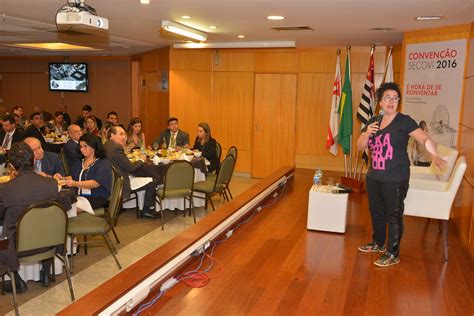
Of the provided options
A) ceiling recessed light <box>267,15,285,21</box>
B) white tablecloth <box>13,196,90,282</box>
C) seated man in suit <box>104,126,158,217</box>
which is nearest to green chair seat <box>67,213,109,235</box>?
white tablecloth <box>13,196,90,282</box>

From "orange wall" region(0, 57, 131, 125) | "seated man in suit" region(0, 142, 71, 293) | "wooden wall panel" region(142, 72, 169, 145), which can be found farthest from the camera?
"orange wall" region(0, 57, 131, 125)

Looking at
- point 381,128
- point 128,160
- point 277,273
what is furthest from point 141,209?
point 381,128

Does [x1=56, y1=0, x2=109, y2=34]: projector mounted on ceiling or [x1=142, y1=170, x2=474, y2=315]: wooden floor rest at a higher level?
[x1=56, y1=0, x2=109, y2=34]: projector mounted on ceiling

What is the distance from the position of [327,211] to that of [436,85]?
2.94 metres

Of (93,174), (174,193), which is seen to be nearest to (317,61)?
(174,193)

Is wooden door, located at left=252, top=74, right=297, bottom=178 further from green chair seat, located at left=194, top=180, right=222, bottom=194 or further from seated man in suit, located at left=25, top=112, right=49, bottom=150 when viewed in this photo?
seated man in suit, located at left=25, top=112, right=49, bottom=150

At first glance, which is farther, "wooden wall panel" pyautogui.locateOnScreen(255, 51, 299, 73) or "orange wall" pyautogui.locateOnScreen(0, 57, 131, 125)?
"orange wall" pyautogui.locateOnScreen(0, 57, 131, 125)

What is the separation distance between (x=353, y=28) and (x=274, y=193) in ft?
9.29

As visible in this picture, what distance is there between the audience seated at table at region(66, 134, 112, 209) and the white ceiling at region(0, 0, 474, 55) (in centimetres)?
169

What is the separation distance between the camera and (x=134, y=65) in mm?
15039

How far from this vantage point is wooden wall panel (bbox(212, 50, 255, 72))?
1080 cm

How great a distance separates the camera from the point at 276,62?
10625 millimetres

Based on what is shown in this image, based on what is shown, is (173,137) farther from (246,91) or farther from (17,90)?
(17,90)

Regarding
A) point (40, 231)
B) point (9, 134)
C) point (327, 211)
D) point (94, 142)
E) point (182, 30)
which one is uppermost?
point (182, 30)
